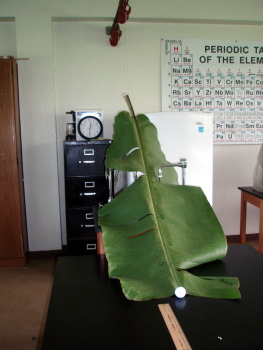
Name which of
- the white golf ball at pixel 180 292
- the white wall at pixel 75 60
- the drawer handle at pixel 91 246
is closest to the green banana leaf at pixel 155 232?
the white golf ball at pixel 180 292

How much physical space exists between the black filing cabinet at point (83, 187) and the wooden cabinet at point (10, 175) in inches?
19.6

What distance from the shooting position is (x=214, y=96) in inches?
136

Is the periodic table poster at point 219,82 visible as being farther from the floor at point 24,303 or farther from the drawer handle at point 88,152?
the floor at point 24,303

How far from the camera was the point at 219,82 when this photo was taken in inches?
136

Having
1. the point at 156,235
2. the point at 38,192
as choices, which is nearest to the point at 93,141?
the point at 38,192

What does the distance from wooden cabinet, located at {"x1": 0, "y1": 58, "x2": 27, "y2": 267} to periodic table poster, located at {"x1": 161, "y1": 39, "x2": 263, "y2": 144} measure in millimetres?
1571

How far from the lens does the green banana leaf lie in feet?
2.91

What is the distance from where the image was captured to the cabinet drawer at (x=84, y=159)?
2904 millimetres

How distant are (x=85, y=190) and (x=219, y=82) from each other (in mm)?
1928

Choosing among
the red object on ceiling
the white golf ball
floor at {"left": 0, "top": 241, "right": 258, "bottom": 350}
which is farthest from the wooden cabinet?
the white golf ball

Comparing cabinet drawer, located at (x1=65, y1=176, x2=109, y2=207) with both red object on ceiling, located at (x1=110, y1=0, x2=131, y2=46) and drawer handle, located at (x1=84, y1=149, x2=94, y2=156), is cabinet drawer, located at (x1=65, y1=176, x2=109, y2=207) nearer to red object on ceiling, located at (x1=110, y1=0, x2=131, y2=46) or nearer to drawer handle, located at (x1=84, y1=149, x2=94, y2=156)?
drawer handle, located at (x1=84, y1=149, x2=94, y2=156)

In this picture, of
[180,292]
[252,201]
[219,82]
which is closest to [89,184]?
[252,201]

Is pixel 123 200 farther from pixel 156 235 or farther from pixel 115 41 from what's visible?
pixel 115 41

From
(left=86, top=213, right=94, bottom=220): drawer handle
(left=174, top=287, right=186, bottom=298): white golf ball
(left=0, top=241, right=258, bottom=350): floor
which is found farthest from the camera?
(left=86, top=213, right=94, bottom=220): drawer handle
